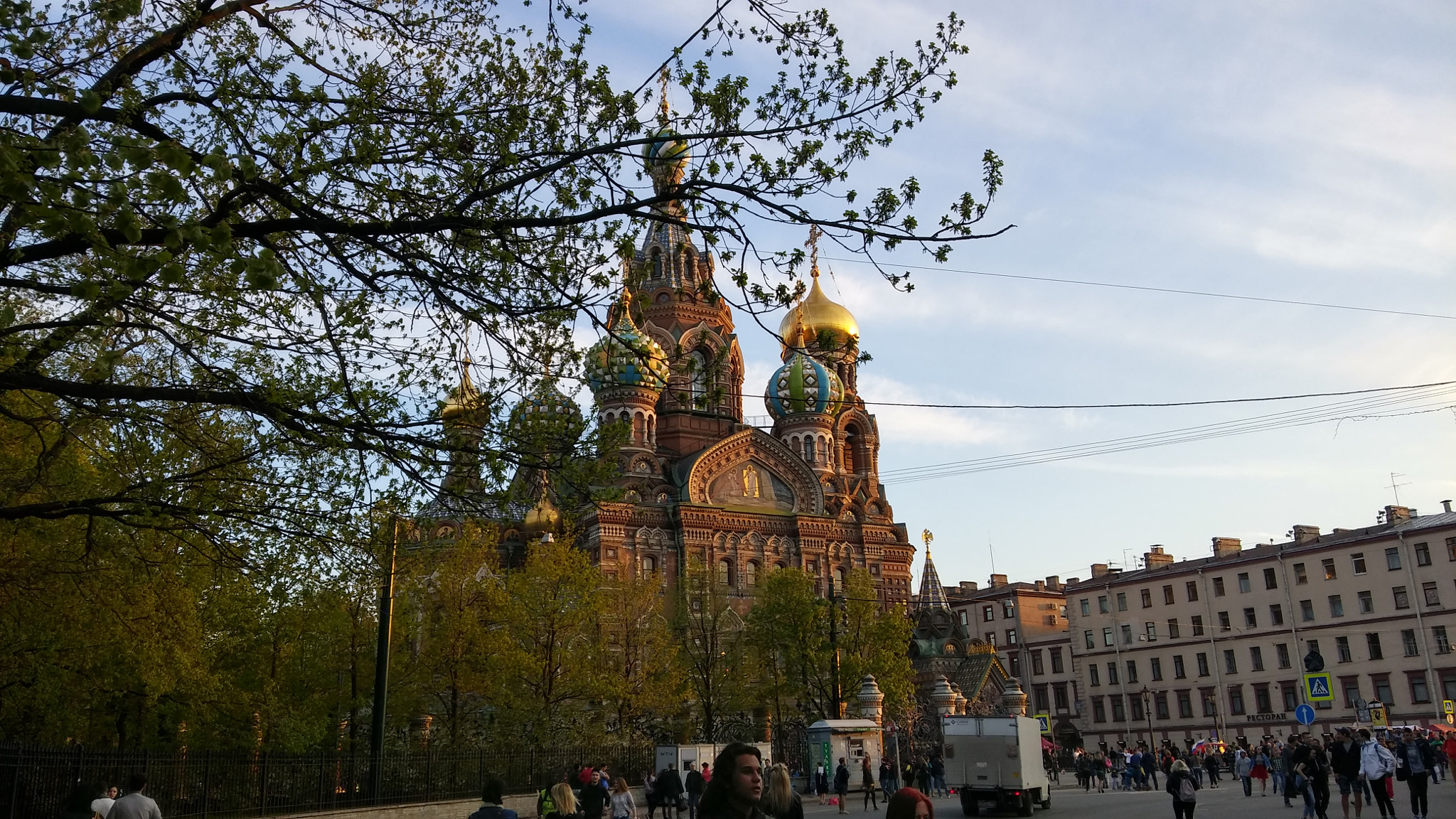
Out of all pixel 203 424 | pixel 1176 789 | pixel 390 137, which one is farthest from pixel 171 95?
pixel 1176 789

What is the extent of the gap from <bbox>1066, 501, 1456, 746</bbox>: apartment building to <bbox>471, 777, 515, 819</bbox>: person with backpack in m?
47.0

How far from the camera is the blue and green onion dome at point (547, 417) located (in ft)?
35.8

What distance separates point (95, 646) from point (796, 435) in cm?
3837

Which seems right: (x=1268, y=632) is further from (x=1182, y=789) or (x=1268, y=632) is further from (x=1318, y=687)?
(x=1182, y=789)

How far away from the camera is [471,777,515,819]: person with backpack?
8367 mm

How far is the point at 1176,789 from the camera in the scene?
16.5m

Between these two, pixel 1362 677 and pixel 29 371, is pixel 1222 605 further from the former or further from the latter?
pixel 29 371

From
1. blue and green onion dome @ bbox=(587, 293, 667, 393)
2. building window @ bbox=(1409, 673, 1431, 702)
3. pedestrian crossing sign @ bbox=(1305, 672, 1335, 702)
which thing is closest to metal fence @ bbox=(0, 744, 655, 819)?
blue and green onion dome @ bbox=(587, 293, 667, 393)

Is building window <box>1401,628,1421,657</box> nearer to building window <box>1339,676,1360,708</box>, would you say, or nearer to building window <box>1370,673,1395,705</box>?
building window <box>1370,673,1395,705</box>

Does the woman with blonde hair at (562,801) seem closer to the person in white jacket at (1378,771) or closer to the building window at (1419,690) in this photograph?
the person in white jacket at (1378,771)

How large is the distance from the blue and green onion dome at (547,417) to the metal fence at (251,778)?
610cm

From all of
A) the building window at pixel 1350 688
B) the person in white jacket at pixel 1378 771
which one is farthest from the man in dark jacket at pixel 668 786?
the building window at pixel 1350 688

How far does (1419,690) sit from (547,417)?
166ft

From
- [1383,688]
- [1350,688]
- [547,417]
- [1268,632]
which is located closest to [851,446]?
[1268,632]
